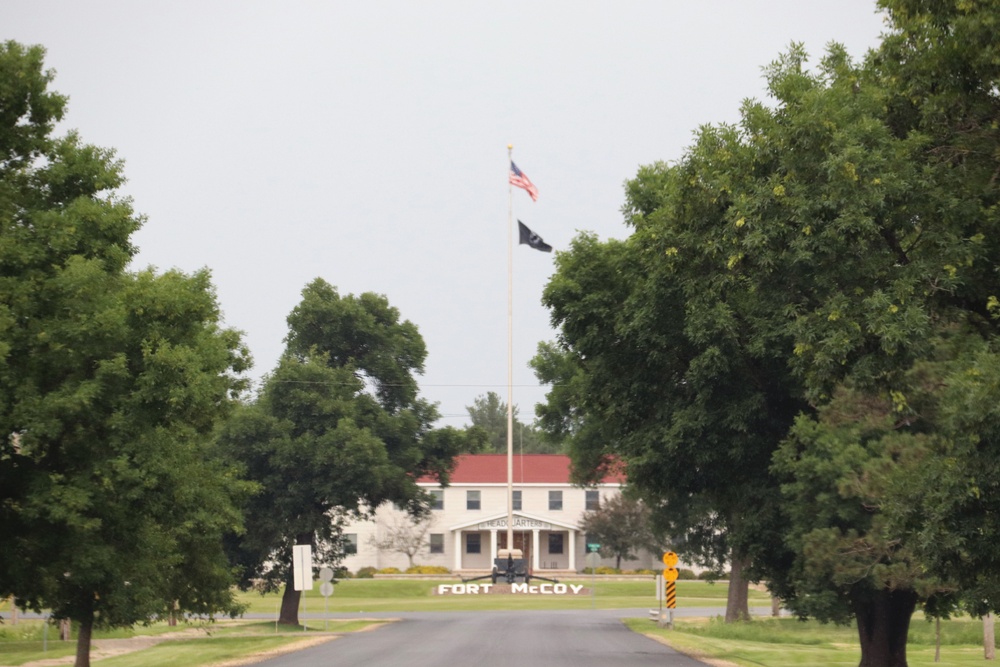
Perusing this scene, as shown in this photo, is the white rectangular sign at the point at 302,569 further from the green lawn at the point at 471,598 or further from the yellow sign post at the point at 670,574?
the green lawn at the point at 471,598

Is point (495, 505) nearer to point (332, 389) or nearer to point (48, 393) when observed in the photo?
point (332, 389)

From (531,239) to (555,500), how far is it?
41.4 metres

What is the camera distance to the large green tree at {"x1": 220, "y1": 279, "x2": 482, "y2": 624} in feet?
150

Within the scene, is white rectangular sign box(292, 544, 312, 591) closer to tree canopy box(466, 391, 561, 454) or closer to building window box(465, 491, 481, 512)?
building window box(465, 491, 481, 512)

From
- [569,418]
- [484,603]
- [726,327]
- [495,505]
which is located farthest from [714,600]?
[726,327]

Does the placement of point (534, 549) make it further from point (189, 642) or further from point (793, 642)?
point (189, 642)

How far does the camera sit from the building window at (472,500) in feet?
316

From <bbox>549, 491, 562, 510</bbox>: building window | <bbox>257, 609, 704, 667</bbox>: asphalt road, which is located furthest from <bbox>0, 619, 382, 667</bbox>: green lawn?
<bbox>549, 491, 562, 510</bbox>: building window

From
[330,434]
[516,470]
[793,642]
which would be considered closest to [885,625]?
[793,642]

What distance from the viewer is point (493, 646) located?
31.9 metres

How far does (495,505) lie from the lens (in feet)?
317

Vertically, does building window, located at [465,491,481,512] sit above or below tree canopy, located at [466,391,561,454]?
below

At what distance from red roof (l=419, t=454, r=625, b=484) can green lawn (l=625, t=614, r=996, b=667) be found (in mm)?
46019

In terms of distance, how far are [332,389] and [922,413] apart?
29.1 meters
